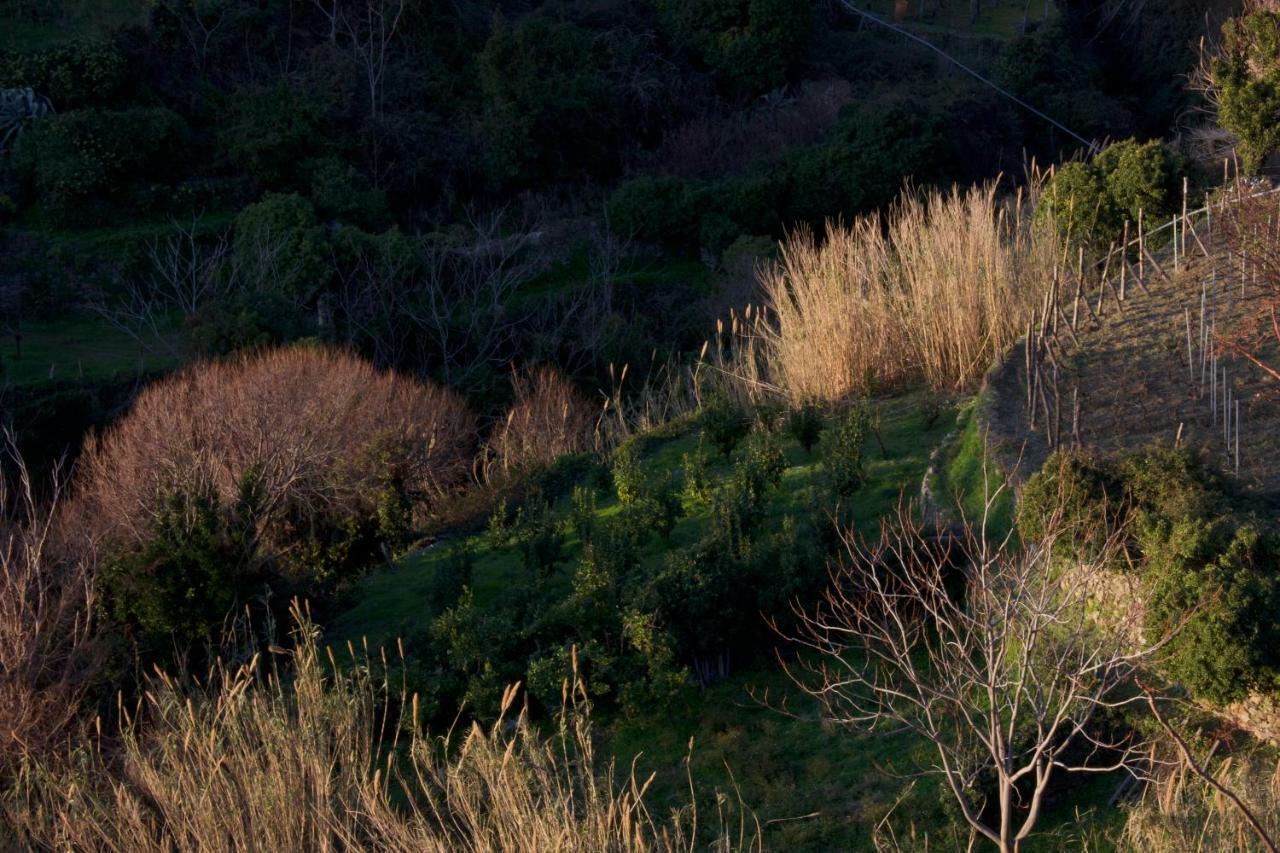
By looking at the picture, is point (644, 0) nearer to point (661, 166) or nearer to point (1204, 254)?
point (661, 166)

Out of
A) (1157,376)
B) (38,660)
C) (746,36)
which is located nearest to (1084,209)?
(1157,376)

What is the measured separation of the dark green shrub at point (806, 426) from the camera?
12070mm

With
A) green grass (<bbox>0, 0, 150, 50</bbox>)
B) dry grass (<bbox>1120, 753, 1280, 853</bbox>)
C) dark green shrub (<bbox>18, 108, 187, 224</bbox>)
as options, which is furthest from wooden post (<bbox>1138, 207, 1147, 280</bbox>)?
green grass (<bbox>0, 0, 150, 50</bbox>)

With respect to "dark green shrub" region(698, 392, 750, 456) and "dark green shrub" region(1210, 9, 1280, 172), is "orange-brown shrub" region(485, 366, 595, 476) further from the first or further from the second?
"dark green shrub" region(1210, 9, 1280, 172)

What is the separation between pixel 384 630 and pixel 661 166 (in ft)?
80.5

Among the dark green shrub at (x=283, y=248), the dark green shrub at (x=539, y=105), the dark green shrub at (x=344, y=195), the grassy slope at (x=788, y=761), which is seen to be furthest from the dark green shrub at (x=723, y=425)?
the dark green shrub at (x=539, y=105)

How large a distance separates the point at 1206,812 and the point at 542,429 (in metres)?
13.6

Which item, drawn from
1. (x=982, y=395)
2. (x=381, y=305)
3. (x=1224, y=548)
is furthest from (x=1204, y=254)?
(x=381, y=305)

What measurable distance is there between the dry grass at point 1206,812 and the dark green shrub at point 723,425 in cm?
701

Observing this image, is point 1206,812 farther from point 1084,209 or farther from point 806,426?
point 1084,209

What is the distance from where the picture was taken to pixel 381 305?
25.6 metres

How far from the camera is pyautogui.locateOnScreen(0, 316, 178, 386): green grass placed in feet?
73.2

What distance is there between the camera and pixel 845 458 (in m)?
10.2

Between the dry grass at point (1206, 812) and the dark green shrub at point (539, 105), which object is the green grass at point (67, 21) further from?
the dry grass at point (1206, 812)
